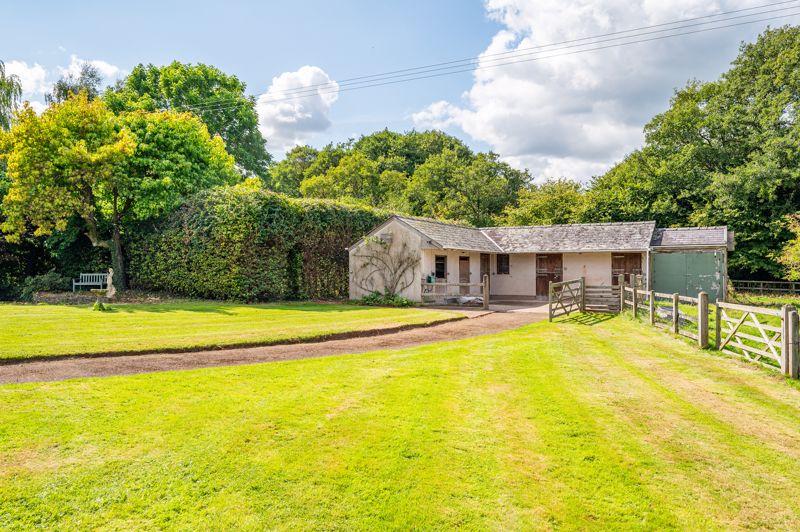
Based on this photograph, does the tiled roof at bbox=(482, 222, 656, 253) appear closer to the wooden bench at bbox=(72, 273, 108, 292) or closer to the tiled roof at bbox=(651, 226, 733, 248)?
the tiled roof at bbox=(651, 226, 733, 248)

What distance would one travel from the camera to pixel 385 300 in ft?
70.7

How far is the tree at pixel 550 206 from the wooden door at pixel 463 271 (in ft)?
45.4

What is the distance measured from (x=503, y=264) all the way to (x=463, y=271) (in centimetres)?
395

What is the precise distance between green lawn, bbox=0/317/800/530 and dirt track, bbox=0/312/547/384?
835 mm

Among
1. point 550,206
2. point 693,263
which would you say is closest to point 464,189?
point 550,206

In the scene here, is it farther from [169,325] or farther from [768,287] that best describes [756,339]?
[768,287]

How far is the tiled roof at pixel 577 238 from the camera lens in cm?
2330

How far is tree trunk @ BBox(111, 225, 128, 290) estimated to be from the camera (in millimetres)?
22297

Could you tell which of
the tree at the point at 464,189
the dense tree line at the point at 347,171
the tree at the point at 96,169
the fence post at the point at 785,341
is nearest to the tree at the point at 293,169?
the dense tree line at the point at 347,171

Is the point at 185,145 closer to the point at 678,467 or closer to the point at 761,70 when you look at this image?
the point at 678,467

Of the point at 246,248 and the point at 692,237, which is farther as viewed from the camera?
the point at 692,237

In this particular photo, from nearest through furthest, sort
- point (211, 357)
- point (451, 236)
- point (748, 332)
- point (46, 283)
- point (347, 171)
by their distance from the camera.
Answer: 1. point (211, 357)
2. point (748, 332)
3. point (46, 283)
4. point (451, 236)
5. point (347, 171)

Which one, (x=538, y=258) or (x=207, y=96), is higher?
(x=207, y=96)

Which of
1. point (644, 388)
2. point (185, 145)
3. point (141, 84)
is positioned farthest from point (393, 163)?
point (644, 388)
